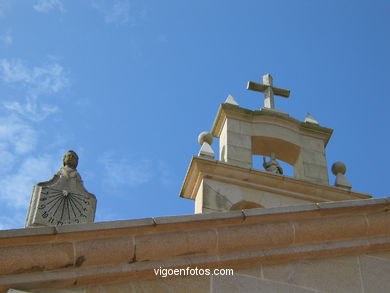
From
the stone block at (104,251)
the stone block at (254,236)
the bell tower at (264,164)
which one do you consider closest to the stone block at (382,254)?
Result: the stone block at (254,236)

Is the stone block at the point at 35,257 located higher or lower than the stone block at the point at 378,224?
lower

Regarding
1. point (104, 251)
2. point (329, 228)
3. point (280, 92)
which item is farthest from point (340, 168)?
point (104, 251)

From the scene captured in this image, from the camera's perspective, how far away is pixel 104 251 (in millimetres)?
6520

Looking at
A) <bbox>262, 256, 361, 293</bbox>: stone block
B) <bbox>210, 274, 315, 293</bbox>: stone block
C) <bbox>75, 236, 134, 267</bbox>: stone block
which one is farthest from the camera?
<bbox>262, 256, 361, 293</bbox>: stone block

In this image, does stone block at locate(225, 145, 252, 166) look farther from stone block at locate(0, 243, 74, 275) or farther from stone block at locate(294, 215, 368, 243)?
stone block at locate(0, 243, 74, 275)

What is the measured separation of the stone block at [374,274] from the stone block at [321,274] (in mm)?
65

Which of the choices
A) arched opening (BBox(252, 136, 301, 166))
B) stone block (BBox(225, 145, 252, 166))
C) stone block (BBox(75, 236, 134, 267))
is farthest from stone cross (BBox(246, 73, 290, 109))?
stone block (BBox(75, 236, 134, 267))

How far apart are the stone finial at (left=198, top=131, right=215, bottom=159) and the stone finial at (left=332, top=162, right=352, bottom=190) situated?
2.13 metres

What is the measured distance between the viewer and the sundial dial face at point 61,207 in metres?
9.37

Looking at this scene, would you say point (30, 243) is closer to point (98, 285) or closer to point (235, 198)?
point (98, 285)

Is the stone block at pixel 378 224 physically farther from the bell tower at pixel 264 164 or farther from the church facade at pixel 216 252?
the bell tower at pixel 264 164

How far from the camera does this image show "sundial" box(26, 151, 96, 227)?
9.38 m

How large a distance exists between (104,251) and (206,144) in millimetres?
6291

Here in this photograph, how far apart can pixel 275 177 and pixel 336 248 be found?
5264 millimetres
